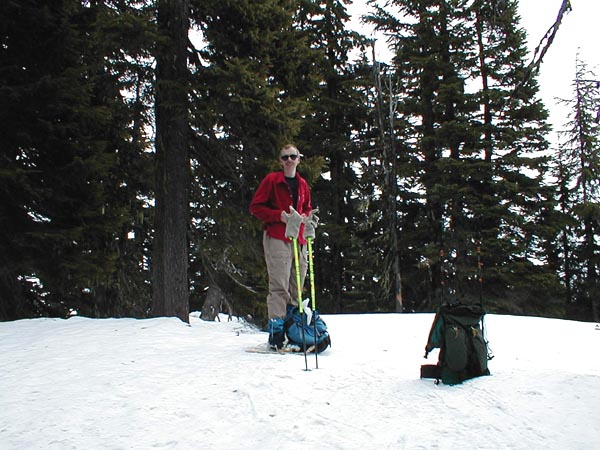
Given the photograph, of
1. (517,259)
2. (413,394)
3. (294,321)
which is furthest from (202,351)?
(517,259)

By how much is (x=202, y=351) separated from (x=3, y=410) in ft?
7.07

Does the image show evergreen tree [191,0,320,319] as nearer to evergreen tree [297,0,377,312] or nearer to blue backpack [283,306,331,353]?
blue backpack [283,306,331,353]

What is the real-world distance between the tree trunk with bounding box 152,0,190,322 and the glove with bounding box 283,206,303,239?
3.66m

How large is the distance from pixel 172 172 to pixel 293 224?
3.96m

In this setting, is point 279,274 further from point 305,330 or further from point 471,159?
point 471,159

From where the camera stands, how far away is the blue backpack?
16.2ft

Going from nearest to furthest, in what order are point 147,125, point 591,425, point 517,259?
point 591,425, point 147,125, point 517,259

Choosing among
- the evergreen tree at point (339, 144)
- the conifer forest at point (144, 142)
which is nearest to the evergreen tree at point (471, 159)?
the evergreen tree at point (339, 144)

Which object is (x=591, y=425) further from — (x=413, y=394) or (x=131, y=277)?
(x=131, y=277)

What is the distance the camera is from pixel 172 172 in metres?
7.90

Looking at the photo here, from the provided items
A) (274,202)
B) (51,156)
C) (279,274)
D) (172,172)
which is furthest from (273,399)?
(51,156)

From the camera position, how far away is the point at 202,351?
495cm

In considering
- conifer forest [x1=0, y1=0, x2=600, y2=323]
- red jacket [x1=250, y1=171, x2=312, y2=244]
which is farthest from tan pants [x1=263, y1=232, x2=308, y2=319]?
conifer forest [x1=0, y1=0, x2=600, y2=323]

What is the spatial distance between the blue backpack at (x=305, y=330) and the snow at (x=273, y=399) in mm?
166
